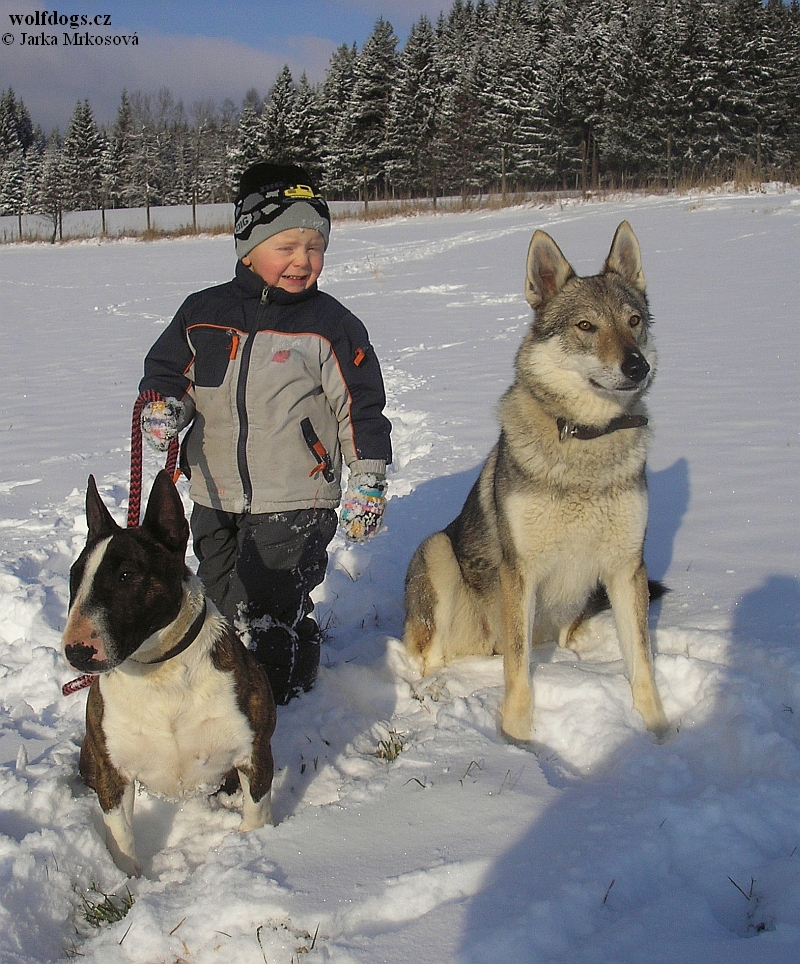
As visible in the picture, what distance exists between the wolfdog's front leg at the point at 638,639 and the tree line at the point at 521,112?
32.6 m

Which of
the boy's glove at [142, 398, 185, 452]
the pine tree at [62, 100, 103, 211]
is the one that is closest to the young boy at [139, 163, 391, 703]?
the boy's glove at [142, 398, 185, 452]

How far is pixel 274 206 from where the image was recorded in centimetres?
314

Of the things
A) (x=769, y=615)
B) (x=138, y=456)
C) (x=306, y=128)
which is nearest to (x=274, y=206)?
(x=138, y=456)

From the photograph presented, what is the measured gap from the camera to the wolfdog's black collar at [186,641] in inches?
91.9

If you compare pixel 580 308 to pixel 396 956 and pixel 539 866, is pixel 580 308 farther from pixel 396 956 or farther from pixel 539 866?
pixel 396 956

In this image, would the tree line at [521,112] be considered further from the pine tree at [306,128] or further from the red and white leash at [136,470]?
the red and white leash at [136,470]

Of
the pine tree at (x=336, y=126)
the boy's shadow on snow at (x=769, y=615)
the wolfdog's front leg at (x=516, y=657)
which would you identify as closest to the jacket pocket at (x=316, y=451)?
the wolfdog's front leg at (x=516, y=657)

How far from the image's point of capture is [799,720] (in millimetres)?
2723

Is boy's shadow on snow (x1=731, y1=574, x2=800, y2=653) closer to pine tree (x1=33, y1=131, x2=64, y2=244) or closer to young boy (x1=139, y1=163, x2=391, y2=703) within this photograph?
young boy (x1=139, y1=163, x2=391, y2=703)

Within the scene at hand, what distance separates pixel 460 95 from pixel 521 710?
160ft

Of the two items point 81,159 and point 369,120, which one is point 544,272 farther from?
point 81,159

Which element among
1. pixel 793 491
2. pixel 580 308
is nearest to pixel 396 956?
pixel 580 308

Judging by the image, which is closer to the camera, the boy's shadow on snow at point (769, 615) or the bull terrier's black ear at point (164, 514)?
the bull terrier's black ear at point (164, 514)

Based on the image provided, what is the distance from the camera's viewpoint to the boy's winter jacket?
3.11 m
